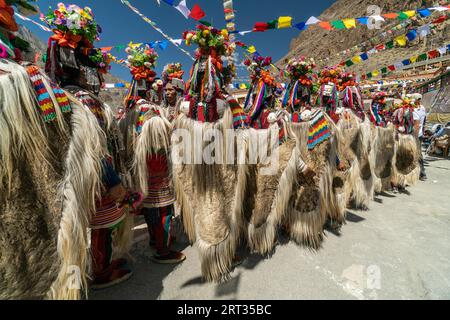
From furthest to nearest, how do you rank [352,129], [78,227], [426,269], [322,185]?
[352,129]
[322,185]
[426,269]
[78,227]

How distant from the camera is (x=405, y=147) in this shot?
15.5 ft

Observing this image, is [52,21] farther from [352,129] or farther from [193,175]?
[352,129]

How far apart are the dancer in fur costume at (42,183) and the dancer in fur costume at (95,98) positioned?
0.19 m

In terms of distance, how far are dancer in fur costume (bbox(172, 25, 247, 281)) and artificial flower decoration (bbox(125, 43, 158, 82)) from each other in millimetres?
926

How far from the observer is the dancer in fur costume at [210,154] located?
5.96 feet

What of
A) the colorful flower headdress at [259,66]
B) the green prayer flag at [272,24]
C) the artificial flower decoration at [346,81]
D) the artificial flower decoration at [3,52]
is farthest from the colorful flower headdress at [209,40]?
the artificial flower decoration at [346,81]

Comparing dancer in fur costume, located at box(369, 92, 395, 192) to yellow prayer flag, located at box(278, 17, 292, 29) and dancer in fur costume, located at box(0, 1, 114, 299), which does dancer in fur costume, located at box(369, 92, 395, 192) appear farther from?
dancer in fur costume, located at box(0, 1, 114, 299)

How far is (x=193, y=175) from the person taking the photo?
6.14 feet

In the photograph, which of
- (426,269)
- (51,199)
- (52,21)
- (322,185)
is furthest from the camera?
(322,185)

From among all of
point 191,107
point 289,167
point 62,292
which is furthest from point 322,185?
point 62,292

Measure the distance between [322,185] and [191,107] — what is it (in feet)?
6.13

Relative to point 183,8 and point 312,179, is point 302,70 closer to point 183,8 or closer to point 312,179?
point 312,179

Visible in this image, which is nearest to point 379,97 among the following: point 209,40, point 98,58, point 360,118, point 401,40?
point 360,118

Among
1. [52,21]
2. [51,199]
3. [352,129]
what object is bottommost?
[51,199]
